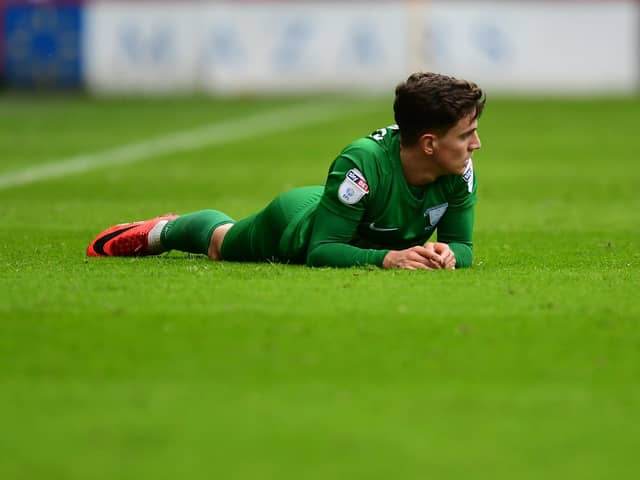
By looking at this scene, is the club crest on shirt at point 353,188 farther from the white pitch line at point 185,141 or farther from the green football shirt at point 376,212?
the white pitch line at point 185,141

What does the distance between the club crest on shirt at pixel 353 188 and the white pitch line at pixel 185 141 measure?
6.43 m

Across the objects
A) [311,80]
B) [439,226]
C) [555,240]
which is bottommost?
[311,80]

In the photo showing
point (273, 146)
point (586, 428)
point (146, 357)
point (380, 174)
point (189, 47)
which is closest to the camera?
point (586, 428)

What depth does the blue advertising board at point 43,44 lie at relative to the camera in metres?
27.7

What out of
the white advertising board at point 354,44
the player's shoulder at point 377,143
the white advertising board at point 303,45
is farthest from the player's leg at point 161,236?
the white advertising board at point 303,45

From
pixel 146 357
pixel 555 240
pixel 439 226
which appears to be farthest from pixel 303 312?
pixel 555 240

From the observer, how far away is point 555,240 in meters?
8.41

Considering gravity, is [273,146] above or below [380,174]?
below

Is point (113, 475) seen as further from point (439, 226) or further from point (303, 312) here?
point (439, 226)

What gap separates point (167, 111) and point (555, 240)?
15105mm

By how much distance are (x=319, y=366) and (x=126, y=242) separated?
8.93 feet

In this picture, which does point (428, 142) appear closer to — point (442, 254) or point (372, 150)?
point (372, 150)

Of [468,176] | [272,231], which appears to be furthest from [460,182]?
[272,231]

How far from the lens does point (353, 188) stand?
6.00 metres
